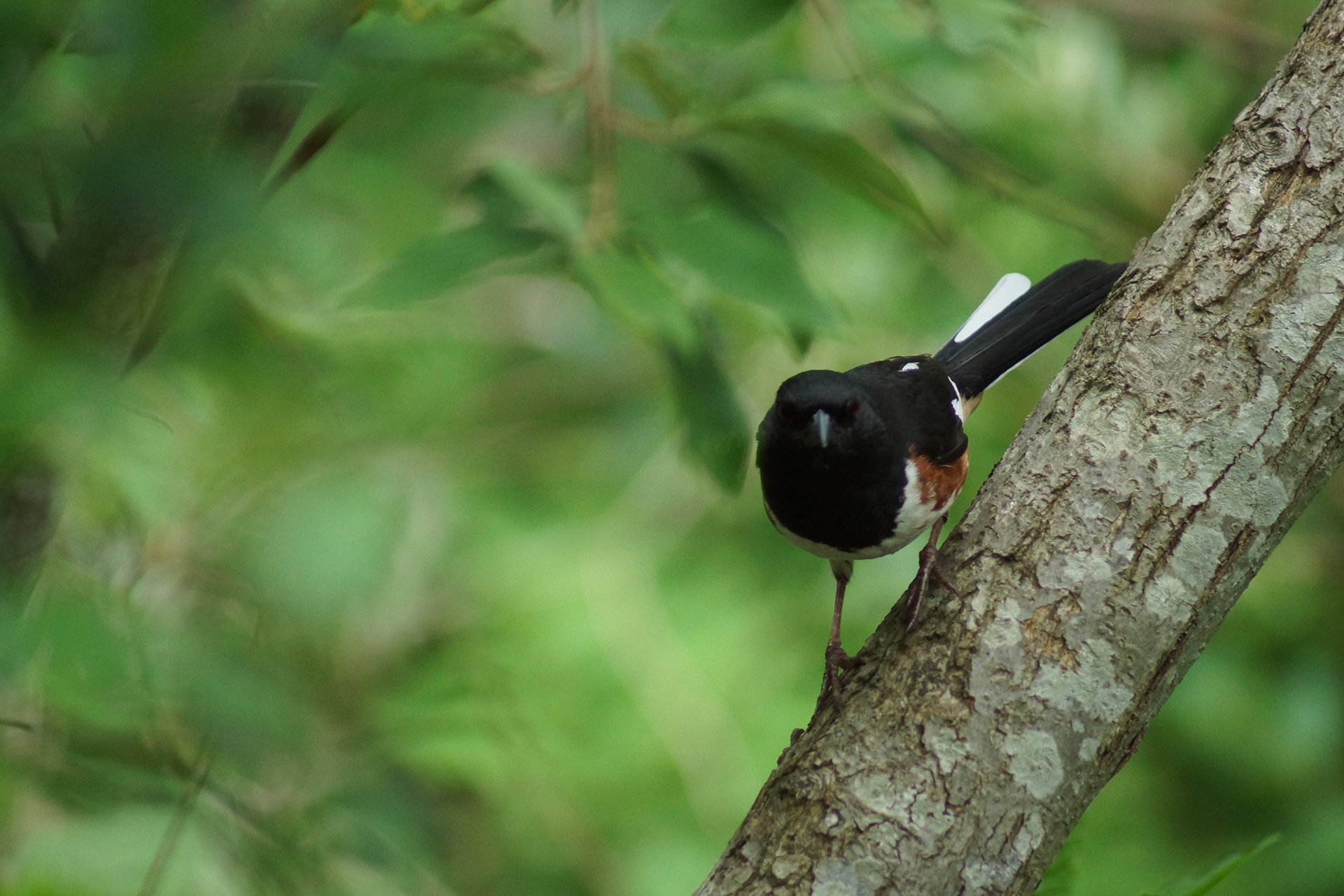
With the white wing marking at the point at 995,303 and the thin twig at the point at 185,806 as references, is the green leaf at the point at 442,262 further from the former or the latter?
the white wing marking at the point at 995,303

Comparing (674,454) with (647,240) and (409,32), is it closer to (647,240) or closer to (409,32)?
(647,240)

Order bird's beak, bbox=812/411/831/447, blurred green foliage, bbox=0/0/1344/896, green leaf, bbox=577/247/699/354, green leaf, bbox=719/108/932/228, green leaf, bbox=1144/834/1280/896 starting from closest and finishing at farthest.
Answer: blurred green foliage, bbox=0/0/1344/896 → green leaf, bbox=1144/834/1280/896 → green leaf, bbox=577/247/699/354 → green leaf, bbox=719/108/932/228 → bird's beak, bbox=812/411/831/447

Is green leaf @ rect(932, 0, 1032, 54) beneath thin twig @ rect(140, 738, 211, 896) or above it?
above

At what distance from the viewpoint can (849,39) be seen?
2.18 metres

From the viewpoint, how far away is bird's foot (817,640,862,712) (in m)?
2.03

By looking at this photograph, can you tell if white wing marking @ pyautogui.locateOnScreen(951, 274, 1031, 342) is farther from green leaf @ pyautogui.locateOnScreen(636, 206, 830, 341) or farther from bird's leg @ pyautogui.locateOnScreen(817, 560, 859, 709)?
green leaf @ pyautogui.locateOnScreen(636, 206, 830, 341)

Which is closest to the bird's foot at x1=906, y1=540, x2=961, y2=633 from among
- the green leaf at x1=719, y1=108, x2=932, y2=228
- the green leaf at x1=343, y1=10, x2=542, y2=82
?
the green leaf at x1=719, y1=108, x2=932, y2=228

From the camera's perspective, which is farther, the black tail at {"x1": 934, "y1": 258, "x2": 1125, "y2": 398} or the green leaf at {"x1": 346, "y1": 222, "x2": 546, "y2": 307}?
the black tail at {"x1": 934, "y1": 258, "x2": 1125, "y2": 398}

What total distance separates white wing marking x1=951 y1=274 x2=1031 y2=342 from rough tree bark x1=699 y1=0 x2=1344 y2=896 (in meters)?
1.07

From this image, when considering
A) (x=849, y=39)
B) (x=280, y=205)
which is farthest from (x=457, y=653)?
(x=280, y=205)

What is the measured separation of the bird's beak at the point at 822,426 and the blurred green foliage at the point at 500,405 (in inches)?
14.2

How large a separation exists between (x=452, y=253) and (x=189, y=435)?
3.65ft

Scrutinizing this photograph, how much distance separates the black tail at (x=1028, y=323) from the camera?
2875mm

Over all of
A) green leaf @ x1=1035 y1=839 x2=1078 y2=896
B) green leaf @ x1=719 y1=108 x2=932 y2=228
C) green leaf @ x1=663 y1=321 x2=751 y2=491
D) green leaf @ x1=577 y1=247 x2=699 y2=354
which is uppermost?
green leaf @ x1=719 y1=108 x2=932 y2=228
